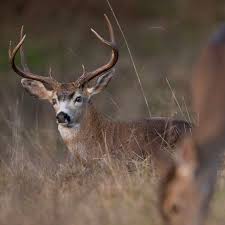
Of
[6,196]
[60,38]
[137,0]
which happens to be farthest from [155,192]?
[137,0]

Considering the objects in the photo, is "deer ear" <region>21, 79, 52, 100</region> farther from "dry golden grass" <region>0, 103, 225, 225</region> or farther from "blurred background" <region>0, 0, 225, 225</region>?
"dry golden grass" <region>0, 103, 225, 225</region>

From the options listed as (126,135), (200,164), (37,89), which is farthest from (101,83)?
(200,164)

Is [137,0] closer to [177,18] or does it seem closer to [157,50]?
[177,18]

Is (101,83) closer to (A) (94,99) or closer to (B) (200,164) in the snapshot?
(B) (200,164)

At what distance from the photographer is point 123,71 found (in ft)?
81.0

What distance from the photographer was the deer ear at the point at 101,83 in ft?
45.4

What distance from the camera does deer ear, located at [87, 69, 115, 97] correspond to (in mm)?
13844

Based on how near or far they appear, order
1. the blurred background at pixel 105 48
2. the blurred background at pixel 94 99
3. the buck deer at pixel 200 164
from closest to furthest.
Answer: the buck deer at pixel 200 164
the blurred background at pixel 94 99
the blurred background at pixel 105 48

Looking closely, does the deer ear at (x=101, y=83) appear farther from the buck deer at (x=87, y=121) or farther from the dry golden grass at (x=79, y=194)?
the dry golden grass at (x=79, y=194)

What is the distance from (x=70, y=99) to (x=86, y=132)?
465mm

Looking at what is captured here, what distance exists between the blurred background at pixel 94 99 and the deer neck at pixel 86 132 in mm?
259

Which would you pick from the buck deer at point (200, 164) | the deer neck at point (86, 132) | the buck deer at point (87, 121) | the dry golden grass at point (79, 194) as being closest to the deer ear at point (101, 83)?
the buck deer at point (87, 121)

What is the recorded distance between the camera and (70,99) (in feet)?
44.5

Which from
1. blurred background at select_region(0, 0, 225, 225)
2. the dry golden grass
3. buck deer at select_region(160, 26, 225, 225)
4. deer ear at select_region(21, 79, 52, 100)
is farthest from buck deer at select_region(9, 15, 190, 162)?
buck deer at select_region(160, 26, 225, 225)
